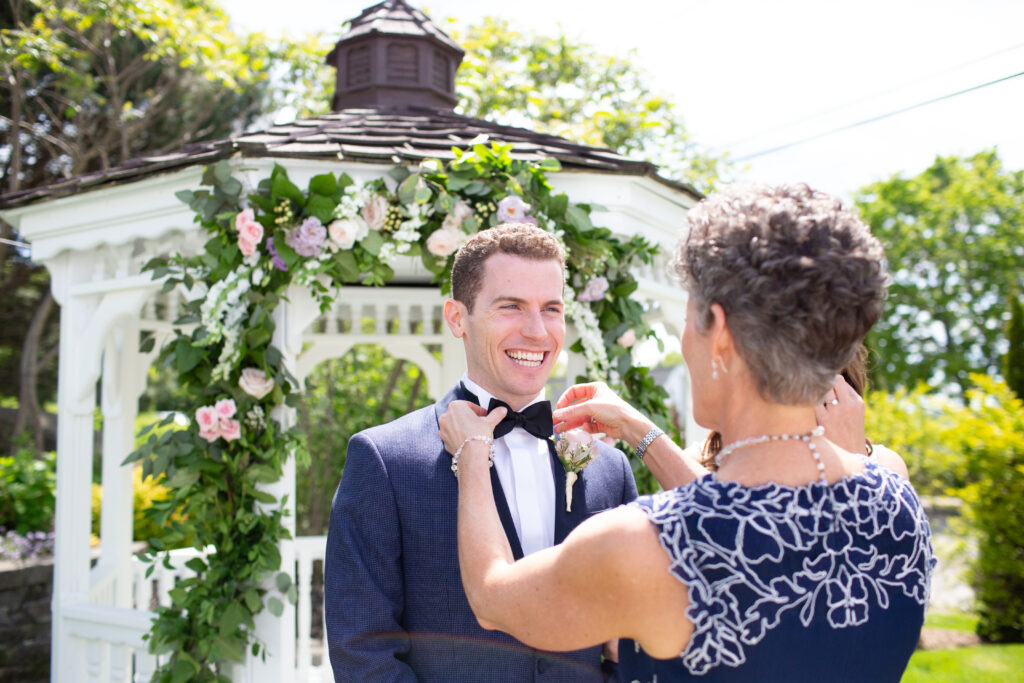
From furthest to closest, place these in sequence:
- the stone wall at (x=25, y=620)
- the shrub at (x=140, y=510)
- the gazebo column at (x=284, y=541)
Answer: the shrub at (x=140, y=510)
the stone wall at (x=25, y=620)
the gazebo column at (x=284, y=541)

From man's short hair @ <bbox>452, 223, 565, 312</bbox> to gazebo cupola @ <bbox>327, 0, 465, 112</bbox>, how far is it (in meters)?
3.72

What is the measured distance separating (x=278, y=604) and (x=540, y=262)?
2.20 metres

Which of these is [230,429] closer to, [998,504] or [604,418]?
[604,418]

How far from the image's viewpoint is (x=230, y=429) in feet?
11.3

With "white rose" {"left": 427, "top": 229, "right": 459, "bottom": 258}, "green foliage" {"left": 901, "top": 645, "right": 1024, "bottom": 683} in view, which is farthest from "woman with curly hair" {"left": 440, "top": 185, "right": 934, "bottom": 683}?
"green foliage" {"left": 901, "top": 645, "right": 1024, "bottom": 683}

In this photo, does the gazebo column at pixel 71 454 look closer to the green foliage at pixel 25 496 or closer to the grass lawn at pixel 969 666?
the green foliage at pixel 25 496

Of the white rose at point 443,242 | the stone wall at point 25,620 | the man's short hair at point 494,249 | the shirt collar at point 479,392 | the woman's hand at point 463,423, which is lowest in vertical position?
the stone wall at point 25,620

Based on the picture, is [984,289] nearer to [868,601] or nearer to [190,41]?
[190,41]

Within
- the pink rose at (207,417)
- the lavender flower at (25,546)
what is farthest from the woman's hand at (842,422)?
the lavender flower at (25,546)

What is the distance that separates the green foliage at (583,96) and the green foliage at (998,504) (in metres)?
4.94

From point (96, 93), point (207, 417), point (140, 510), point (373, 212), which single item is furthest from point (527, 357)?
point (96, 93)

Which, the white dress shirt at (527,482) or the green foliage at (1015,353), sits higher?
the green foliage at (1015,353)

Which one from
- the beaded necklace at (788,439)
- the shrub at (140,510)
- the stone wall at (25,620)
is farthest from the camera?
the shrub at (140,510)

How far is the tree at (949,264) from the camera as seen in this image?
27672mm
